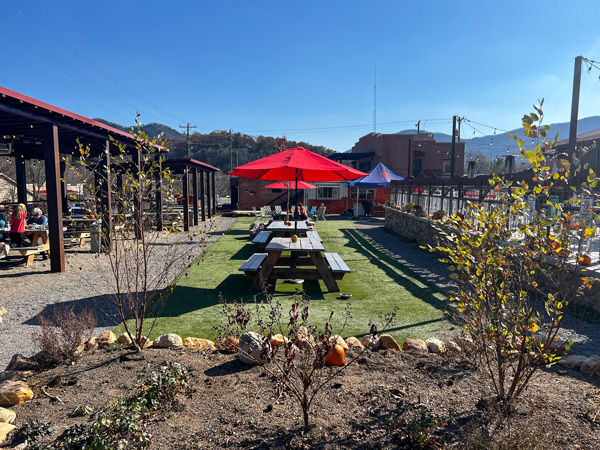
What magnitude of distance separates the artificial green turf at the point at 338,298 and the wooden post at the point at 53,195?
239 centimetres

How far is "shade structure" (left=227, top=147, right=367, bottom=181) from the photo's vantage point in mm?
6018

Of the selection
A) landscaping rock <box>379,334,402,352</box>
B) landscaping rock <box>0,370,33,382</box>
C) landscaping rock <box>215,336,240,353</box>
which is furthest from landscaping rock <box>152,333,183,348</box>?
landscaping rock <box>379,334,402,352</box>

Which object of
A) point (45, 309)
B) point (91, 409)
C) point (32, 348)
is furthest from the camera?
point (45, 309)

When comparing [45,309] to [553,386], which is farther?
[45,309]

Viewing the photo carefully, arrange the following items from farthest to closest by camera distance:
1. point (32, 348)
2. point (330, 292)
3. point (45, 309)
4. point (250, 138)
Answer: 1. point (250, 138)
2. point (330, 292)
3. point (45, 309)
4. point (32, 348)

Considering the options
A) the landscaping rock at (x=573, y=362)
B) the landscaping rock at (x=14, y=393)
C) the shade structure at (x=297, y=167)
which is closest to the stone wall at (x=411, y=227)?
the shade structure at (x=297, y=167)

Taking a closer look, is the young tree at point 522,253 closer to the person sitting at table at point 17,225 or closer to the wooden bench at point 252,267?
the wooden bench at point 252,267

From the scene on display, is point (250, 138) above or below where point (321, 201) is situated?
above

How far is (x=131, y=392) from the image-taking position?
2549 millimetres

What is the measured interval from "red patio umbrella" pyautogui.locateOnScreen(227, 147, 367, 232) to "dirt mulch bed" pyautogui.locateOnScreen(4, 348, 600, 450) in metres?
3.51

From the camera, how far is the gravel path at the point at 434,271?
3.84 metres

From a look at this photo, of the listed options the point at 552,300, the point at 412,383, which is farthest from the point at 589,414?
the point at 412,383

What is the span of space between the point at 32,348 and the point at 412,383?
3501 millimetres

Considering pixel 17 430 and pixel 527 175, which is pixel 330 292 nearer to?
pixel 527 175
